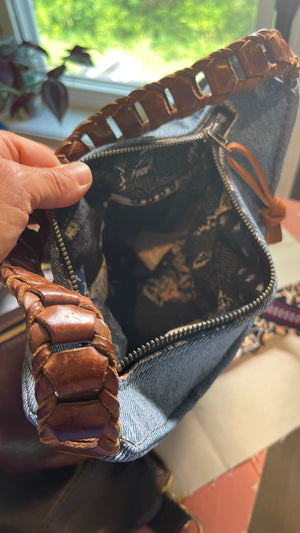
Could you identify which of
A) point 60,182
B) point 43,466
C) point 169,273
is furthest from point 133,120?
point 43,466

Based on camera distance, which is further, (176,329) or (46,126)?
(46,126)

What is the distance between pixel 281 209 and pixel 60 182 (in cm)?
28

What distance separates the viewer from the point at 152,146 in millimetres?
418

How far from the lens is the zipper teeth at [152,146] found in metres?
0.38

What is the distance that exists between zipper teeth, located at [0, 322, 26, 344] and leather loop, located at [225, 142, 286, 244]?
0.29 m

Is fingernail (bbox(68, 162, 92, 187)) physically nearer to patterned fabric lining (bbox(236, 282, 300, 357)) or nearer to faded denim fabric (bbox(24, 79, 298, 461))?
faded denim fabric (bbox(24, 79, 298, 461))

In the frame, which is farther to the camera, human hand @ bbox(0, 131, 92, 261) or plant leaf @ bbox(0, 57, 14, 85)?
plant leaf @ bbox(0, 57, 14, 85)

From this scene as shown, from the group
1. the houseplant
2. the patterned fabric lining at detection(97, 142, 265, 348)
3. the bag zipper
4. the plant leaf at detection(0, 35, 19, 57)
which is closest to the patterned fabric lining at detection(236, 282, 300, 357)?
the patterned fabric lining at detection(97, 142, 265, 348)

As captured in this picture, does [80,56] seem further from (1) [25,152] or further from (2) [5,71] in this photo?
(1) [25,152]

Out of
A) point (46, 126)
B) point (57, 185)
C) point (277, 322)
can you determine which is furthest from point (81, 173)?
point (46, 126)

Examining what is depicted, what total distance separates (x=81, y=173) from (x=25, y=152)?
72 millimetres

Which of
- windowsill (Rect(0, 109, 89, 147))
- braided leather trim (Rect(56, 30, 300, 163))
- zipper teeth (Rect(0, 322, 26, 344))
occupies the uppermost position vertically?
braided leather trim (Rect(56, 30, 300, 163))

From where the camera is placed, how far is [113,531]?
40 cm

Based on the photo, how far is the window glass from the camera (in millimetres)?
705
